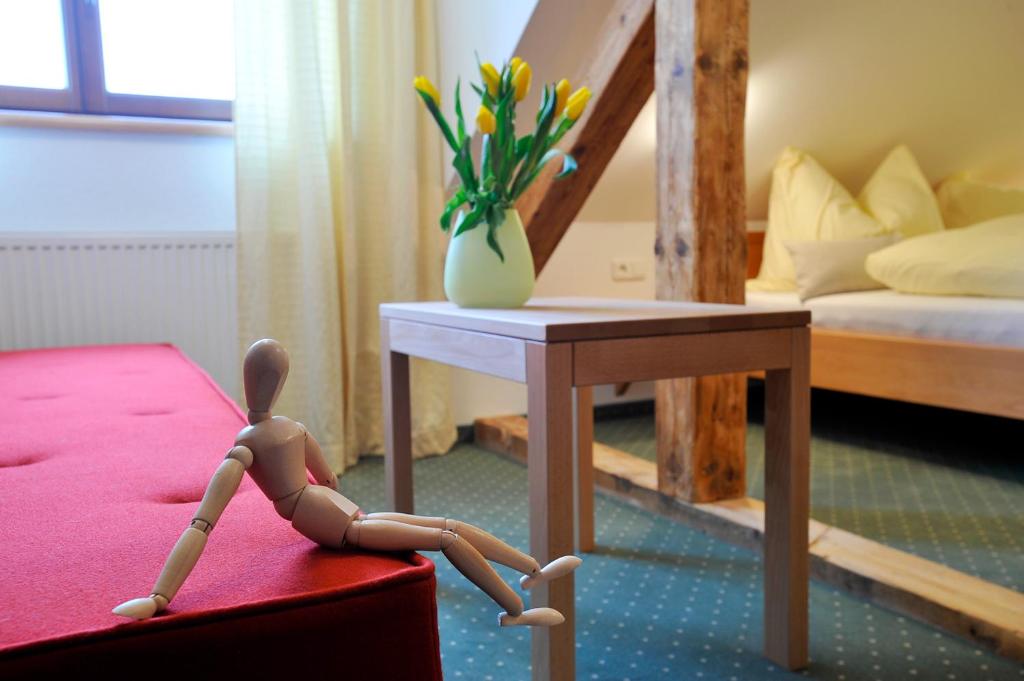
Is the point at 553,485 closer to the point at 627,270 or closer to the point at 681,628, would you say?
the point at 681,628

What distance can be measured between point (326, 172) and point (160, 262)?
520mm

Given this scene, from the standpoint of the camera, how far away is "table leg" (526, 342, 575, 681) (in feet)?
3.55

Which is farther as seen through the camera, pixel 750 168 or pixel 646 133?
pixel 750 168

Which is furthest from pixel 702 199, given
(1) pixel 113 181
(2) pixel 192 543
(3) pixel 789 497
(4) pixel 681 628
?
(1) pixel 113 181

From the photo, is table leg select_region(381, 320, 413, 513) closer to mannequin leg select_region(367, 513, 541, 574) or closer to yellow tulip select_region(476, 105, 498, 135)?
yellow tulip select_region(476, 105, 498, 135)

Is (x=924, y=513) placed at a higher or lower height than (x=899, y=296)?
lower

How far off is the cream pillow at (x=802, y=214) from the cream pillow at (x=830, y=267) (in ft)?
0.49

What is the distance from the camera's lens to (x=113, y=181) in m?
2.37

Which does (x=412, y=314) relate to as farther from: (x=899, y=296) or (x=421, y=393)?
(x=899, y=296)

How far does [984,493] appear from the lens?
7.07ft

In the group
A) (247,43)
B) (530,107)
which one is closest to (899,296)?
(530,107)

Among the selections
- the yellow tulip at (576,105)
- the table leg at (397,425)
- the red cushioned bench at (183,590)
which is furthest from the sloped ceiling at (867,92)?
the red cushioned bench at (183,590)

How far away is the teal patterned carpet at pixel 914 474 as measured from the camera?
1791mm

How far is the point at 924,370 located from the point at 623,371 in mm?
1554
